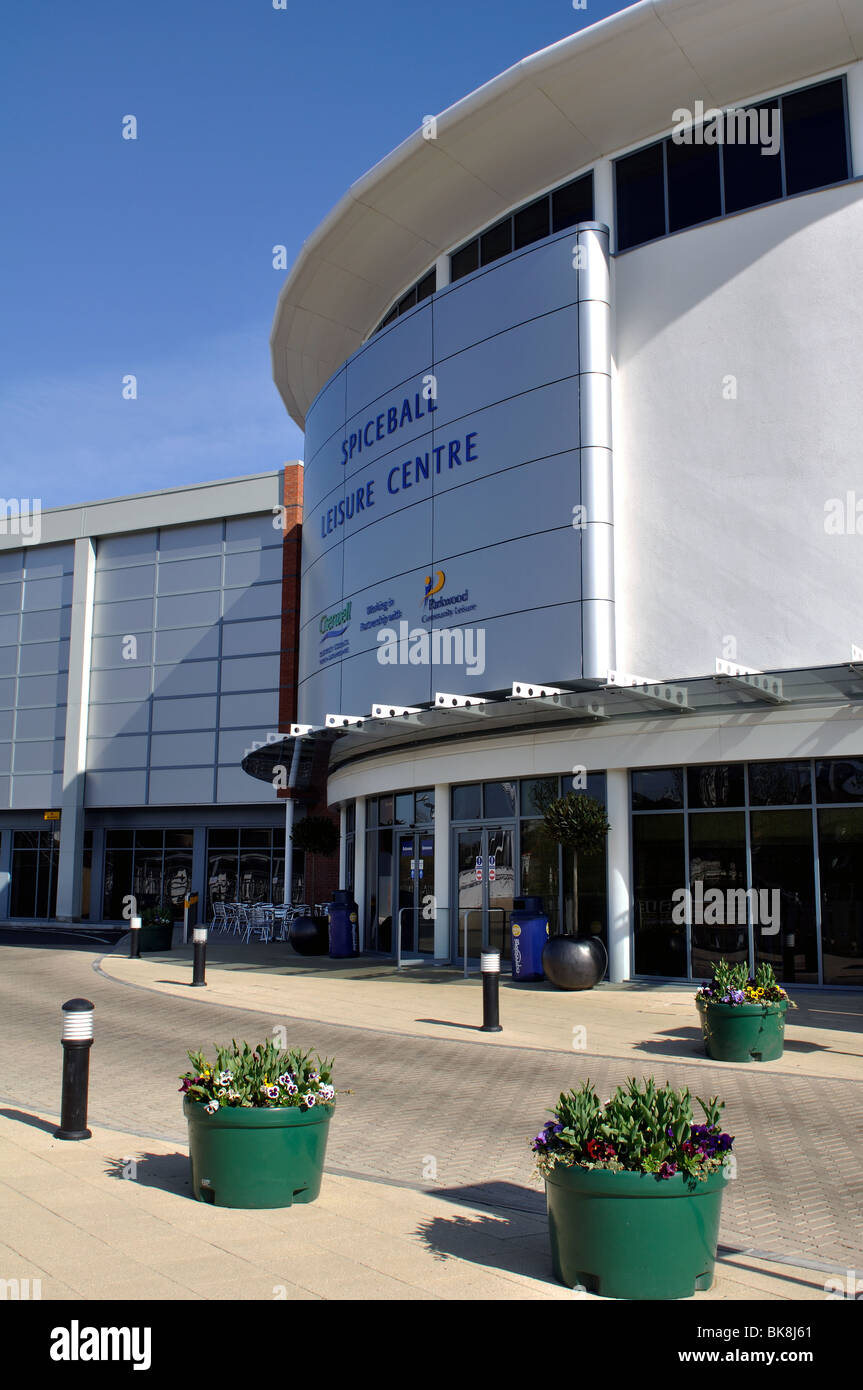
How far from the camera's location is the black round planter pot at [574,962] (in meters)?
17.4

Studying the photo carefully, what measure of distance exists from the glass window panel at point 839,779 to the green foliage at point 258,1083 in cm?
1210

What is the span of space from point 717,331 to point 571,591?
493 cm

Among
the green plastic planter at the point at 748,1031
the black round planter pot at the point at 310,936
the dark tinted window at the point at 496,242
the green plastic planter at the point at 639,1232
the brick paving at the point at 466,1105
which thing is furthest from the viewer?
the black round planter pot at the point at 310,936

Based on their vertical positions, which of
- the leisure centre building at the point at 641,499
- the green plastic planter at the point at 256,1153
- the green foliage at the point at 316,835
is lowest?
the green plastic planter at the point at 256,1153

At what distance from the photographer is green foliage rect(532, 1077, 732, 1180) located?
520cm

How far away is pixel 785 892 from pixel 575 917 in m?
3.24

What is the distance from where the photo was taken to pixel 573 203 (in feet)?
70.2

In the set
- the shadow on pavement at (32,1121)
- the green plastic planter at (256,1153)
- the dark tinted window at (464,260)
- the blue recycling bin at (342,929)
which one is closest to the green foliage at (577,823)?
the blue recycling bin at (342,929)

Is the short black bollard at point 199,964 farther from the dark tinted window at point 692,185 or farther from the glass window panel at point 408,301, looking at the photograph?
the glass window panel at point 408,301

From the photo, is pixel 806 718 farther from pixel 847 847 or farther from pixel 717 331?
pixel 717 331

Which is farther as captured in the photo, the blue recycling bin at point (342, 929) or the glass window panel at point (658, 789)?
the blue recycling bin at point (342, 929)

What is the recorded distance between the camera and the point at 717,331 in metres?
18.8

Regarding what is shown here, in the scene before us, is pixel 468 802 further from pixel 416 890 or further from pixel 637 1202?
pixel 637 1202

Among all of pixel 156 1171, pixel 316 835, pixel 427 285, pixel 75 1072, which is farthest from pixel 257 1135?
pixel 316 835
